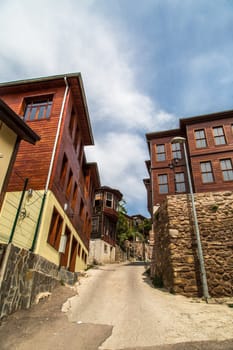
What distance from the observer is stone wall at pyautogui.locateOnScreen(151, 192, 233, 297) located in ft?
27.8

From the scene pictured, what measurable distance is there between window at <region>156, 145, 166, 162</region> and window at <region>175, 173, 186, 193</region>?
228cm

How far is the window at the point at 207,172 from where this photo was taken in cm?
1705

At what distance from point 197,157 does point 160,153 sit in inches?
157

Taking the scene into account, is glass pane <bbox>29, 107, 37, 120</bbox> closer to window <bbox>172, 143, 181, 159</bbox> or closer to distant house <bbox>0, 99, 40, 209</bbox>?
distant house <bbox>0, 99, 40, 209</bbox>

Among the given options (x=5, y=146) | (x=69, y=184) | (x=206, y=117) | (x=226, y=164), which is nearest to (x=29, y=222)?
(x=5, y=146)

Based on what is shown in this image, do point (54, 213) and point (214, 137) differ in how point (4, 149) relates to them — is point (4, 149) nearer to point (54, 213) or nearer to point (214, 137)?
point (54, 213)

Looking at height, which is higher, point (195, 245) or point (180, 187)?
point (180, 187)

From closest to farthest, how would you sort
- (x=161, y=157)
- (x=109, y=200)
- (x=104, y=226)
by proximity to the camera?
(x=161, y=157) < (x=104, y=226) < (x=109, y=200)

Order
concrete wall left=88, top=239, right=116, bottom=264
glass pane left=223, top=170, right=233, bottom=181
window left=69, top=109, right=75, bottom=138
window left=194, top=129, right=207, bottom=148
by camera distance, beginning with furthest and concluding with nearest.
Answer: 1. concrete wall left=88, top=239, right=116, bottom=264
2. window left=194, top=129, right=207, bottom=148
3. glass pane left=223, top=170, right=233, bottom=181
4. window left=69, top=109, right=75, bottom=138

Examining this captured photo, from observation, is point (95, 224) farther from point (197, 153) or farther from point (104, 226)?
point (197, 153)

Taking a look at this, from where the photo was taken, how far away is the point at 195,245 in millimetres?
9406

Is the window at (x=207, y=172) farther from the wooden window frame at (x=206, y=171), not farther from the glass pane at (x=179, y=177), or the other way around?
the glass pane at (x=179, y=177)

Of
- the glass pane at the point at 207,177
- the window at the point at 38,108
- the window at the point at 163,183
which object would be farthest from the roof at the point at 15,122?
the glass pane at the point at 207,177

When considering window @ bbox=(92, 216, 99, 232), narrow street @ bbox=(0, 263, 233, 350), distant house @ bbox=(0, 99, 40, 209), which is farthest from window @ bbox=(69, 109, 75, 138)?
window @ bbox=(92, 216, 99, 232)
